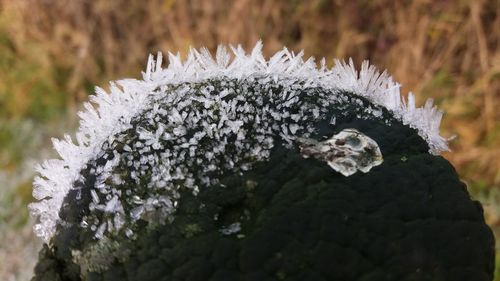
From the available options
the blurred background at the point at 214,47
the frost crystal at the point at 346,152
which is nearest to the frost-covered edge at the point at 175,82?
the frost crystal at the point at 346,152

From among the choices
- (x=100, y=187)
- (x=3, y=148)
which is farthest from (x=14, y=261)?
(x=100, y=187)

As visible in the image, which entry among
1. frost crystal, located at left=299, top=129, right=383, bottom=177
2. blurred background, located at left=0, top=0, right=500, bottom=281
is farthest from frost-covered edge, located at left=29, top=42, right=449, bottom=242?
blurred background, located at left=0, top=0, right=500, bottom=281

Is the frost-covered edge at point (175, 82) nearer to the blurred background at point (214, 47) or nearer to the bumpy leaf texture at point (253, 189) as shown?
the bumpy leaf texture at point (253, 189)

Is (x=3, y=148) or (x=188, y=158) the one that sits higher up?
(x=3, y=148)

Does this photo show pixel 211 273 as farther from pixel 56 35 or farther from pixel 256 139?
A: pixel 56 35

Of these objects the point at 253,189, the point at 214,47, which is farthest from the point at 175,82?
the point at 214,47

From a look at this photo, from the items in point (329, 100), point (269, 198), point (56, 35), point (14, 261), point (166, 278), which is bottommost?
point (166, 278)
